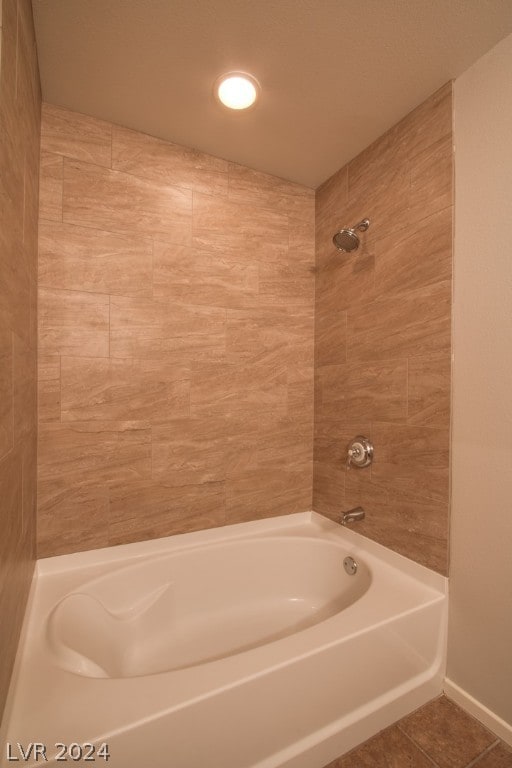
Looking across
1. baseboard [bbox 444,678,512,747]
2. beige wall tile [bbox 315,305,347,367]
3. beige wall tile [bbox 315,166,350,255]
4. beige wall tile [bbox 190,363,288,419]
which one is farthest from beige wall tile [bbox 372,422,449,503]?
beige wall tile [bbox 315,166,350,255]

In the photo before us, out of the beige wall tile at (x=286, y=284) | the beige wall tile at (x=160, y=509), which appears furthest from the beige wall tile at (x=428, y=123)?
the beige wall tile at (x=160, y=509)

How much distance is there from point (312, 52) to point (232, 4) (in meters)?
0.30

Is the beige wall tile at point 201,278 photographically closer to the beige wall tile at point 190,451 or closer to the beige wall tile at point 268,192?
the beige wall tile at point 268,192

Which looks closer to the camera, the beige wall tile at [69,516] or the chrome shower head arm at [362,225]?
the beige wall tile at [69,516]

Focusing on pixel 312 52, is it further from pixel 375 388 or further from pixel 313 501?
pixel 313 501

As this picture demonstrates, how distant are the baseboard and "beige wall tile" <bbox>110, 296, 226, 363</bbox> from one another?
1.61m

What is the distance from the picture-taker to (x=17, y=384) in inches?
37.3

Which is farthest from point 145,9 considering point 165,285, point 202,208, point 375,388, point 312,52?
point 375,388

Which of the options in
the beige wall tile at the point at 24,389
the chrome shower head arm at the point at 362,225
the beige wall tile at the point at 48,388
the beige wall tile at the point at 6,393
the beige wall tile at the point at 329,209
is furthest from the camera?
the beige wall tile at the point at 329,209

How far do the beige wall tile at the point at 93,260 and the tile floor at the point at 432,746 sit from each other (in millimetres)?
1842

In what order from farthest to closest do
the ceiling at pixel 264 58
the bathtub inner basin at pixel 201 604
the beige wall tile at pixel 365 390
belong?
1. the beige wall tile at pixel 365 390
2. the bathtub inner basin at pixel 201 604
3. the ceiling at pixel 264 58

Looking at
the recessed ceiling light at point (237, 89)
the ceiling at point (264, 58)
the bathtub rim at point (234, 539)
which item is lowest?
the bathtub rim at point (234, 539)

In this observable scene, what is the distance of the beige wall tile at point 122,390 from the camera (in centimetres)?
142

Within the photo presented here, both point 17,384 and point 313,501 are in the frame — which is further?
point 313,501
